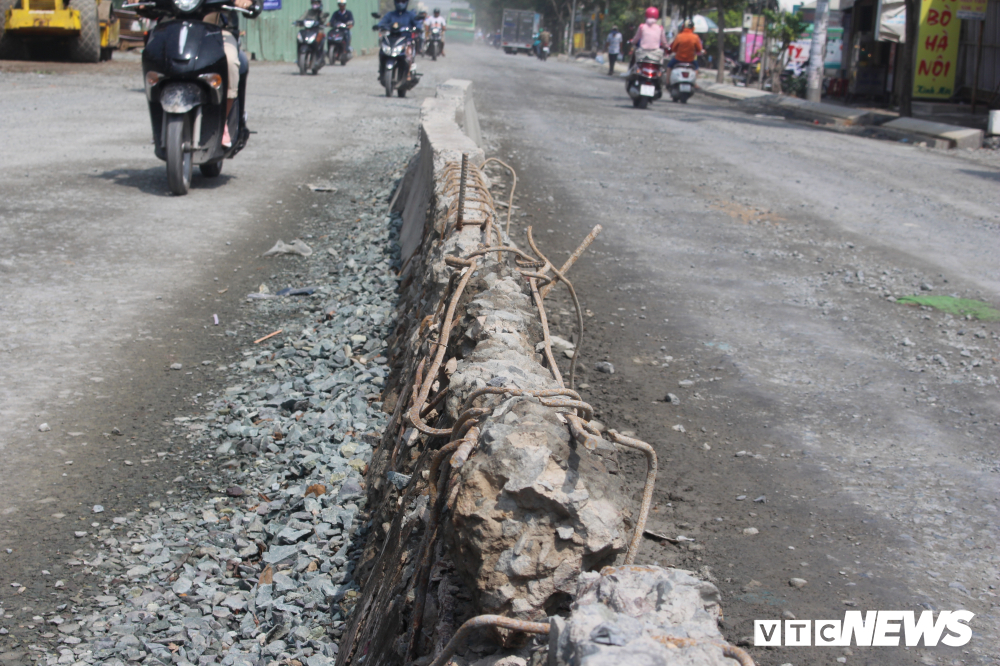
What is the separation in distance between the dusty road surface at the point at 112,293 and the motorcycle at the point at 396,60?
5274mm

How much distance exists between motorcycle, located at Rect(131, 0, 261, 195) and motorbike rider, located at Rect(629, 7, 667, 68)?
1333 cm

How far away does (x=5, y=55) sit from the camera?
19781 mm

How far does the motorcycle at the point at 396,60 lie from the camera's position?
56.0ft

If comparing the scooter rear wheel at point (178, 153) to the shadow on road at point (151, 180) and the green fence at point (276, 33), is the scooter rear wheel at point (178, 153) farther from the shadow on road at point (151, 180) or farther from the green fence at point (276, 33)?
the green fence at point (276, 33)

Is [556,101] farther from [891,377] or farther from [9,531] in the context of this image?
[9,531]

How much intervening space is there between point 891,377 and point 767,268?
84.7 inches

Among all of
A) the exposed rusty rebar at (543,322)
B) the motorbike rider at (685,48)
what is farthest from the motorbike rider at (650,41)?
the exposed rusty rebar at (543,322)

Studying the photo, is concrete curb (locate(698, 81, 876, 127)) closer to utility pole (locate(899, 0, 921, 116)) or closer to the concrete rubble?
utility pole (locate(899, 0, 921, 116))

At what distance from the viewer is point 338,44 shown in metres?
27.1

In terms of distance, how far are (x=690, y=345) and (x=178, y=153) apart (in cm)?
484

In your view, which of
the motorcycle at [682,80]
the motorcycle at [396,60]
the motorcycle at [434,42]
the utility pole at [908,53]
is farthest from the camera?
the motorcycle at [434,42]

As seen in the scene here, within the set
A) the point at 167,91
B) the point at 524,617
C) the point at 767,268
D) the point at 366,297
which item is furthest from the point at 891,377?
the point at 167,91

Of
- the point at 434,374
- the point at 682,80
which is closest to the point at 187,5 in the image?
the point at 434,374

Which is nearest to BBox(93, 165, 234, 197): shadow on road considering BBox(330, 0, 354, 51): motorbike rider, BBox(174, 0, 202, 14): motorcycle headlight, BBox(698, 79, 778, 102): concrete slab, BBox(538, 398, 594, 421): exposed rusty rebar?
BBox(174, 0, 202, 14): motorcycle headlight
